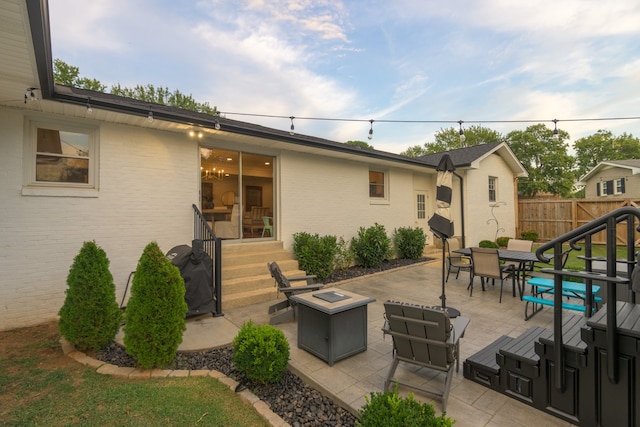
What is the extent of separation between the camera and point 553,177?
76.0ft

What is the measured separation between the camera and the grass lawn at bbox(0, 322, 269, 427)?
239 centimetres

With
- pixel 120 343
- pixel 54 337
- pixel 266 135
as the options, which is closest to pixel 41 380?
pixel 120 343

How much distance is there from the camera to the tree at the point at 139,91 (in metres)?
21.1

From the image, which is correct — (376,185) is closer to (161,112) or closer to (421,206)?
(421,206)

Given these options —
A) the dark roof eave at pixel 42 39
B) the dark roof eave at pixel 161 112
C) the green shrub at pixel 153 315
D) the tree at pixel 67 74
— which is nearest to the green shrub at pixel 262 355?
the green shrub at pixel 153 315

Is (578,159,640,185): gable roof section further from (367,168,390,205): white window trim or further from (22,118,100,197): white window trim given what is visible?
(22,118,100,197): white window trim

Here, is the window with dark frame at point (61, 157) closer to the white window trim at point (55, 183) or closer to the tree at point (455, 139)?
the white window trim at point (55, 183)

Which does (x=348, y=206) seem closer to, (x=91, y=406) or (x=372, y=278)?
(x=372, y=278)

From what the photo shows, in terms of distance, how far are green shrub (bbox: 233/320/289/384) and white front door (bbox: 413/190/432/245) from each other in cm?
976

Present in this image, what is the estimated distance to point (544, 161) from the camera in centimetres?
2347

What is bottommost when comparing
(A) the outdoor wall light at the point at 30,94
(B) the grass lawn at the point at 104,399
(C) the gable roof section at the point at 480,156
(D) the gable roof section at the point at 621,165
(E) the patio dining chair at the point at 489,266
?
(B) the grass lawn at the point at 104,399

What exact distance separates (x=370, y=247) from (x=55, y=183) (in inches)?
A: 289

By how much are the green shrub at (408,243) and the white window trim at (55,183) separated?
8675 millimetres

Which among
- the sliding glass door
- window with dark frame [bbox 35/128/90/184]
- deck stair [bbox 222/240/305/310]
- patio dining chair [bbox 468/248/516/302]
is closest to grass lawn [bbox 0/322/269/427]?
deck stair [bbox 222/240/305/310]
